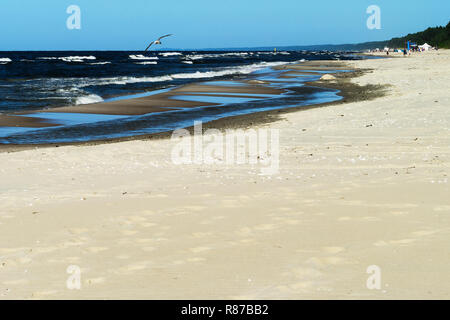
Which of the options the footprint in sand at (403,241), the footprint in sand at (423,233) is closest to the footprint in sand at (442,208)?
the footprint in sand at (423,233)

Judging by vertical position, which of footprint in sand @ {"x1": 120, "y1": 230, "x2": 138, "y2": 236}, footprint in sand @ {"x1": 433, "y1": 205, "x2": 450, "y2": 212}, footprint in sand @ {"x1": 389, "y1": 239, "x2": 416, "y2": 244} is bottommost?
footprint in sand @ {"x1": 120, "y1": 230, "x2": 138, "y2": 236}

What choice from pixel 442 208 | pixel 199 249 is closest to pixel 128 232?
pixel 199 249

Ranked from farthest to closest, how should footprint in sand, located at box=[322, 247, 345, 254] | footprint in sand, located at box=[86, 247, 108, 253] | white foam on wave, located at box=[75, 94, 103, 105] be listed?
white foam on wave, located at box=[75, 94, 103, 105], footprint in sand, located at box=[86, 247, 108, 253], footprint in sand, located at box=[322, 247, 345, 254]

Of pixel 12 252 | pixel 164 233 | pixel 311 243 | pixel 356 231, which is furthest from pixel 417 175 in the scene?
pixel 12 252

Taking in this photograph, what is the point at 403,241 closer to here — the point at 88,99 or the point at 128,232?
the point at 128,232

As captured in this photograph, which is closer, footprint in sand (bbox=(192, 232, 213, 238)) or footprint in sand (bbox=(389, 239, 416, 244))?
footprint in sand (bbox=(389, 239, 416, 244))

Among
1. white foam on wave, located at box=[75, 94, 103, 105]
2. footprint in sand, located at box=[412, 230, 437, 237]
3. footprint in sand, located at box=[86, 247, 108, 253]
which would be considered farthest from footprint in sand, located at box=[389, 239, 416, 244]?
white foam on wave, located at box=[75, 94, 103, 105]

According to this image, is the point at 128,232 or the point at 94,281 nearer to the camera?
the point at 94,281

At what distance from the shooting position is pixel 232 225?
20.0 feet

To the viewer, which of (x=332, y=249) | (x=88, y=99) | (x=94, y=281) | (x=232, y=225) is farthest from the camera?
(x=88, y=99)

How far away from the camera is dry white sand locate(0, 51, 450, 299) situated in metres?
4.50

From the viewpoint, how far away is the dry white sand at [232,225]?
4504 millimetres

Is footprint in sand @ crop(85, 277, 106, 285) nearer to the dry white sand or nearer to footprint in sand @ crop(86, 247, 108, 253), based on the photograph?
the dry white sand

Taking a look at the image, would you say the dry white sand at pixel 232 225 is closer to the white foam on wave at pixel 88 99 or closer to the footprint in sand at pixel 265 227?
the footprint in sand at pixel 265 227
